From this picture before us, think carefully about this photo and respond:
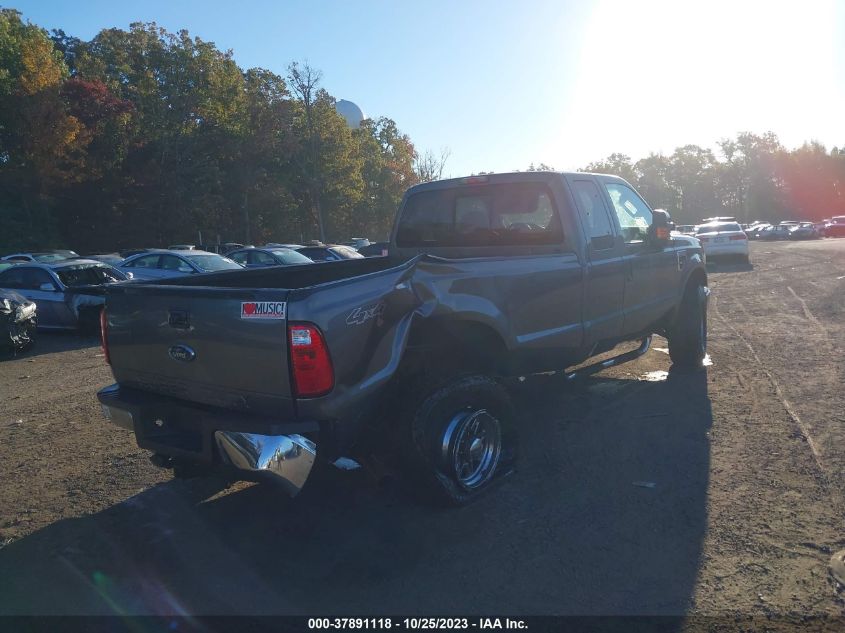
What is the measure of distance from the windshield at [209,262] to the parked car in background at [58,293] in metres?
2.85

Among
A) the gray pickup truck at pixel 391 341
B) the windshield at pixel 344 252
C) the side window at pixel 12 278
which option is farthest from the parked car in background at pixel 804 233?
the gray pickup truck at pixel 391 341

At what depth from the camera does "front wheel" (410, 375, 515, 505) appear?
4.18m

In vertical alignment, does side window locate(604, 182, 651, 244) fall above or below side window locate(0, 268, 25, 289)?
above

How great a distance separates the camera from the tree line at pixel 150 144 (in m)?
34.9

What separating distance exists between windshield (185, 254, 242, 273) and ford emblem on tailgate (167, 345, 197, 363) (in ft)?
42.1

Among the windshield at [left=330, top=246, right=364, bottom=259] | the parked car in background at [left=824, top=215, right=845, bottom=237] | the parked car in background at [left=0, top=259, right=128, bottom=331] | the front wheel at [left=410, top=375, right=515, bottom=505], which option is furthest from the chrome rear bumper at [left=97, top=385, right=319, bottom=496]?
the parked car in background at [left=824, top=215, right=845, bottom=237]

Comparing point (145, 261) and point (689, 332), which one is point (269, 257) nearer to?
point (145, 261)

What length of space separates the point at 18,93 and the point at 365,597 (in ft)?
124

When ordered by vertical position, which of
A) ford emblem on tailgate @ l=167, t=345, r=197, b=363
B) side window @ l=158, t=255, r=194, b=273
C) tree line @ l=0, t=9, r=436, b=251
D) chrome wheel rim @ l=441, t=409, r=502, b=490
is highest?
tree line @ l=0, t=9, r=436, b=251

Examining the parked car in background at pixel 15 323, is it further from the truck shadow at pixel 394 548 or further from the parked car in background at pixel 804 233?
the parked car in background at pixel 804 233

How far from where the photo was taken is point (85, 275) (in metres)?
14.1

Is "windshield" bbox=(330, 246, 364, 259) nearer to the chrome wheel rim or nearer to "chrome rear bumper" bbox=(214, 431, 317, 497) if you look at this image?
the chrome wheel rim

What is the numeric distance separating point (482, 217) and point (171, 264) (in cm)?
1280

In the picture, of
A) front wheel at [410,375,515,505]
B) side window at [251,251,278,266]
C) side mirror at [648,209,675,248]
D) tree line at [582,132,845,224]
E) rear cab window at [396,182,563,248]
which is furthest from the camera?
tree line at [582,132,845,224]
